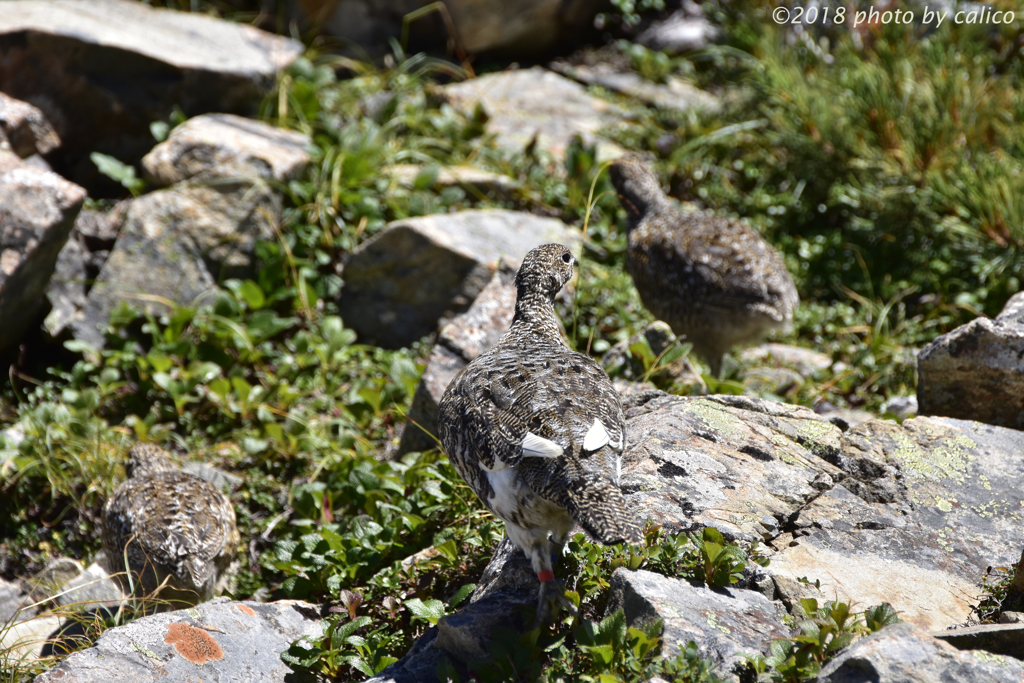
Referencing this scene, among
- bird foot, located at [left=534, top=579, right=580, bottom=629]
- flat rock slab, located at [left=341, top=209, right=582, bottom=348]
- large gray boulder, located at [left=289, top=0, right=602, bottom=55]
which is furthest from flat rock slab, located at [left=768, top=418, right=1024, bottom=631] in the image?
large gray boulder, located at [left=289, top=0, right=602, bottom=55]

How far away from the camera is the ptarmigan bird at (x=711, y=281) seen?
18.9 feet

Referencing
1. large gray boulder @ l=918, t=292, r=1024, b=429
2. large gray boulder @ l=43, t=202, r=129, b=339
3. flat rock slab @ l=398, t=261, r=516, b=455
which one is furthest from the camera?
large gray boulder @ l=43, t=202, r=129, b=339

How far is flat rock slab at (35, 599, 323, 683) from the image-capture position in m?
3.53

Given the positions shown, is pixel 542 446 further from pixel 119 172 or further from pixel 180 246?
pixel 119 172

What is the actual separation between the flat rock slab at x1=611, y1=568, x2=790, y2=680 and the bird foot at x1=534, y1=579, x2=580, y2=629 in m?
0.22

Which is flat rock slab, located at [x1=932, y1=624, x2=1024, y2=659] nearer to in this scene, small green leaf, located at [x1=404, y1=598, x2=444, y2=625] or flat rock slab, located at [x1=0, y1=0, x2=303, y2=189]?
small green leaf, located at [x1=404, y1=598, x2=444, y2=625]

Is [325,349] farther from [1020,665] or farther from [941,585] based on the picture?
[1020,665]

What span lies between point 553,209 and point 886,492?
18.1ft

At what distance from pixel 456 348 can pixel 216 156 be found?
11.3 ft

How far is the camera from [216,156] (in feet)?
24.8

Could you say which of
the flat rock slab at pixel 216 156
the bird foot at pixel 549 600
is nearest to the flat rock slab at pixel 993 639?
the bird foot at pixel 549 600

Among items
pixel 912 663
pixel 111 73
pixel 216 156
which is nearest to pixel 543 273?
pixel 912 663

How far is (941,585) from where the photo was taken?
129 inches

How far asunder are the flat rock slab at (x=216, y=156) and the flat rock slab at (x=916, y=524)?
19.0 feet
